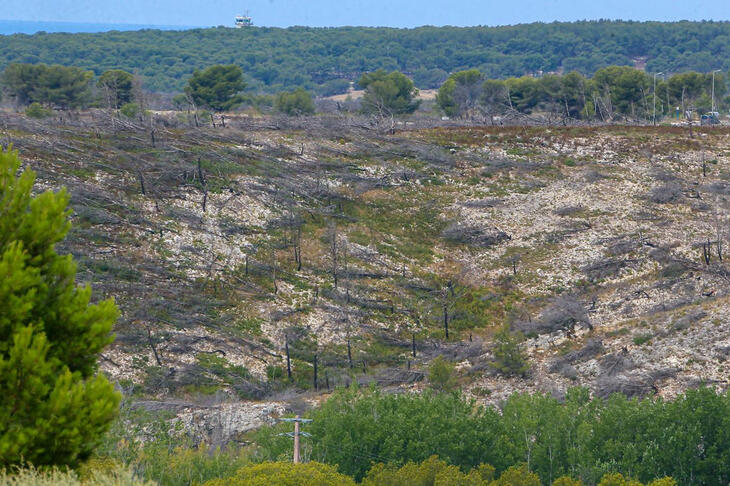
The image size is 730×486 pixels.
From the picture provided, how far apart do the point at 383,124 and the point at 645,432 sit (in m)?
41.9

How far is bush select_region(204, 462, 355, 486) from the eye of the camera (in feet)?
53.2

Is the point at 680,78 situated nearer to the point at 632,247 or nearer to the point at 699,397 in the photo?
the point at 632,247

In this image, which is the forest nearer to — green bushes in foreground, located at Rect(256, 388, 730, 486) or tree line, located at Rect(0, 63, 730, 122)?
green bushes in foreground, located at Rect(256, 388, 730, 486)

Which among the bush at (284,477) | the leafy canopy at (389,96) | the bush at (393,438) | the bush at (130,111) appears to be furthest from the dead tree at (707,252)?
the bush at (130,111)

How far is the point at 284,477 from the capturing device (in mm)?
16344

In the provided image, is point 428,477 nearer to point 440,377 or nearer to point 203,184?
point 440,377

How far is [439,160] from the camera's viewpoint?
5506cm

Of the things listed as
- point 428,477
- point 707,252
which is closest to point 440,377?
point 428,477

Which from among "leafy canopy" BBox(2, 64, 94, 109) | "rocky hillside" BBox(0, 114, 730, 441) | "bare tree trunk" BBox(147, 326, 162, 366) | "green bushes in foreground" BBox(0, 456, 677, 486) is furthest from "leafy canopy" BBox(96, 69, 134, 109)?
"green bushes in foreground" BBox(0, 456, 677, 486)

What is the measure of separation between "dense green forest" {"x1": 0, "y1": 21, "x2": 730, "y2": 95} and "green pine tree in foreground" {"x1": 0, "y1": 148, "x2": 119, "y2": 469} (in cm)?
10461

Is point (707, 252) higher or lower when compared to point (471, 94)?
lower

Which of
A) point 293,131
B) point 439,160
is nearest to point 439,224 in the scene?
point 439,160

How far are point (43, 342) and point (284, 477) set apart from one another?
6887 mm

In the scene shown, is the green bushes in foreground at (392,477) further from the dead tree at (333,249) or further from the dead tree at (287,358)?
the dead tree at (333,249)
